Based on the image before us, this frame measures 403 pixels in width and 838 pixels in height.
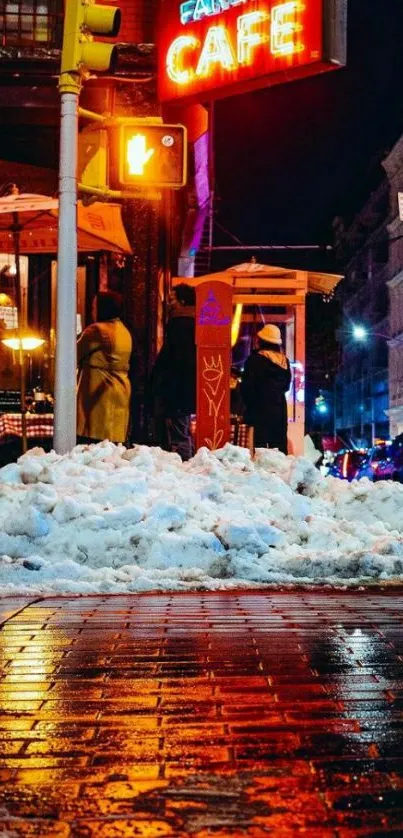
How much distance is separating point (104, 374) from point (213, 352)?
1.36 meters

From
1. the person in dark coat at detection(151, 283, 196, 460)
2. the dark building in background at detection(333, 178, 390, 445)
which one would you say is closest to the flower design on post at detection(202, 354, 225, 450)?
the person in dark coat at detection(151, 283, 196, 460)

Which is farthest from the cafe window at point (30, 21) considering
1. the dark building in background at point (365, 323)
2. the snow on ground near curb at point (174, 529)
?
the dark building in background at point (365, 323)

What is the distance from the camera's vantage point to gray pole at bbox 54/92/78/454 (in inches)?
339

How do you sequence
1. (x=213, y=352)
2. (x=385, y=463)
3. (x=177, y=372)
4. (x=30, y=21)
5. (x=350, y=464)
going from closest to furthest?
(x=213, y=352), (x=177, y=372), (x=30, y=21), (x=385, y=463), (x=350, y=464)

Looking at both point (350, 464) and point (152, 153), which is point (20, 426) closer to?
point (152, 153)

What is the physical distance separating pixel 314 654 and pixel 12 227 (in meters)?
8.47

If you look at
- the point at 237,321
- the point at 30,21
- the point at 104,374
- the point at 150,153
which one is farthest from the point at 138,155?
the point at 237,321

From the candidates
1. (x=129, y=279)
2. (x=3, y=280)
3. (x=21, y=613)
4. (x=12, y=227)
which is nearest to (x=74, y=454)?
(x=21, y=613)

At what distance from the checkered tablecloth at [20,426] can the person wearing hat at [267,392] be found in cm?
273

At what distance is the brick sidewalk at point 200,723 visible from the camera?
2225 millimetres

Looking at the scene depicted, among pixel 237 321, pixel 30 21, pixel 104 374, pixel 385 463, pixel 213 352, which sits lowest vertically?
pixel 385 463

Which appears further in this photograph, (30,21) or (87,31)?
(30,21)

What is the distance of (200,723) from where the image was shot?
9.86ft

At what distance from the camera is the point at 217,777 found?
97.1 inches
